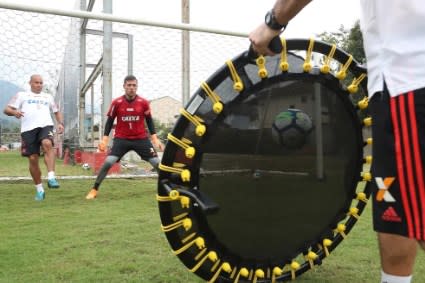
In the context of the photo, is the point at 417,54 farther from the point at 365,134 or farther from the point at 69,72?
the point at 69,72

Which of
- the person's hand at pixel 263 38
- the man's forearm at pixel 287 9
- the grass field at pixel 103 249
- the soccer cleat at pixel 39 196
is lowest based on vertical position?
the grass field at pixel 103 249

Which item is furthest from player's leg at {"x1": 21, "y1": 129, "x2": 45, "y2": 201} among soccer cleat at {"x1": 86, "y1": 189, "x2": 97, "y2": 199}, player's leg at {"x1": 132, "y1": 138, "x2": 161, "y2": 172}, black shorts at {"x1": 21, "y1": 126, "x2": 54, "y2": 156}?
player's leg at {"x1": 132, "y1": 138, "x2": 161, "y2": 172}

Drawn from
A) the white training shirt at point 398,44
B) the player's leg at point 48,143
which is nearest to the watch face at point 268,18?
the white training shirt at point 398,44

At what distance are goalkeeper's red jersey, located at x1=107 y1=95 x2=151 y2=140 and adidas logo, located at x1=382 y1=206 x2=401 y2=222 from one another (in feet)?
17.1

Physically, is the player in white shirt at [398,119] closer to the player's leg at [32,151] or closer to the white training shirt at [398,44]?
the white training shirt at [398,44]

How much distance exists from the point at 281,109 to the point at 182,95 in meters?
6.49

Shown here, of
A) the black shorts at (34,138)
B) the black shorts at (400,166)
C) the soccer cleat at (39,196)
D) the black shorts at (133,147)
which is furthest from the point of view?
the black shorts at (133,147)

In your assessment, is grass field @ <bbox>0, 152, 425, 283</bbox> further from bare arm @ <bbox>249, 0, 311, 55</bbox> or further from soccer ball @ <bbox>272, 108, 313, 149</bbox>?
bare arm @ <bbox>249, 0, 311, 55</bbox>

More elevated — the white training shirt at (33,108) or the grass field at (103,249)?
the white training shirt at (33,108)

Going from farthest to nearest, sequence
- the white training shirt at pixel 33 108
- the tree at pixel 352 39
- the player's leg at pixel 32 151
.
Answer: the tree at pixel 352 39, the white training shirt at pixel 33 108, the player's leg at pixel 32 151

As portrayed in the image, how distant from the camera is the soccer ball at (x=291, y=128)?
2.10m

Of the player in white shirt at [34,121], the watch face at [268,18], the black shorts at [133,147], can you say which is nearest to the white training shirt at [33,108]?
the player in white shirt at [34,121]

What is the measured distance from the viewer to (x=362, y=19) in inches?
55.7

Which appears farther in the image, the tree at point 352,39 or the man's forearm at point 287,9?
the tree at point 352,39
